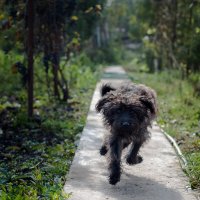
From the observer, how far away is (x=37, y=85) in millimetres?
15461

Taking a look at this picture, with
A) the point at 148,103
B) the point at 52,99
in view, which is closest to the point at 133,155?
the point at 148,103

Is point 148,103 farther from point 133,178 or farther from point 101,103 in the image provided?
point 133,178

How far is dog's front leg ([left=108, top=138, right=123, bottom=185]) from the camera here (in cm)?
586

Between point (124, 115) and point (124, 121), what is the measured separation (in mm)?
88

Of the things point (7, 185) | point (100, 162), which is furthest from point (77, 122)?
point (7, 185)

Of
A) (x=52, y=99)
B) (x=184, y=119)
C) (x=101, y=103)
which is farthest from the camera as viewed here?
(x=52, y=99)

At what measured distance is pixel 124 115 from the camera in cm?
600

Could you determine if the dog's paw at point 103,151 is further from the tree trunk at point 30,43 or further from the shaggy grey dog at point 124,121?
the tree trunk at point 30,43

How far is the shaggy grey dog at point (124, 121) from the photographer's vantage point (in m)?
5.99

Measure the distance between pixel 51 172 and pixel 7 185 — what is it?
0.98m

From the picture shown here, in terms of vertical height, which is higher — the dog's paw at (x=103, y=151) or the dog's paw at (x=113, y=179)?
the dog's paw at (x=113, y=179)

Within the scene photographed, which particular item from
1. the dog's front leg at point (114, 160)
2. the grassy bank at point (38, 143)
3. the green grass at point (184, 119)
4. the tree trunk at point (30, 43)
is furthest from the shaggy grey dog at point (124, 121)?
the tree trunk at point (30, 43)

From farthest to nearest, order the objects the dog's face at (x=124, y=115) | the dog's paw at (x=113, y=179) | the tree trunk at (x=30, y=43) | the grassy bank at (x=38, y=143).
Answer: the tree trunk at (x=30, y=43)
the dog's face at (x=124, y=115)
the dog's paw at (x=113, y=179)
the grassy bank at (x=38, y=143)

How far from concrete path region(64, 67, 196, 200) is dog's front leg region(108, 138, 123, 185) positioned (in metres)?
0.11
